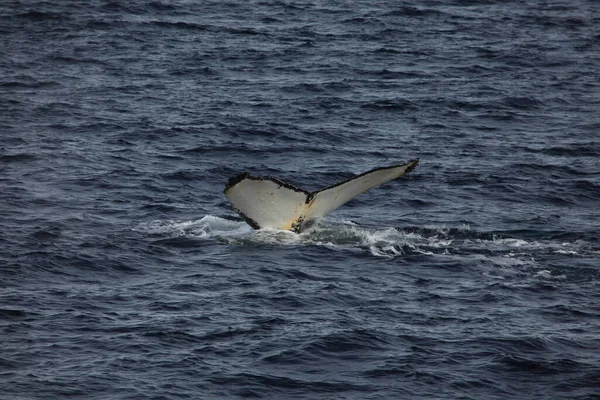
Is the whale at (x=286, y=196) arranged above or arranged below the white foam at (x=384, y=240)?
above

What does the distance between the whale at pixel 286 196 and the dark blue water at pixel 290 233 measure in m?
0.55

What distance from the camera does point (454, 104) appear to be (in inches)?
1119

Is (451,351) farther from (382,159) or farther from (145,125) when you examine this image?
(145,125)

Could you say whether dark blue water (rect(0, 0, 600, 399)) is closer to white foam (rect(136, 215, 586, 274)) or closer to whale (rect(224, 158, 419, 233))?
white foam (rect(136, 215, 586, 274))

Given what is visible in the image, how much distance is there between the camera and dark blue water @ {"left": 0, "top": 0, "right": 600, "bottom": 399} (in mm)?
13281

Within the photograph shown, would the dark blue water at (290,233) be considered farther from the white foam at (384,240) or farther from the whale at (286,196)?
the whale at (286,196)

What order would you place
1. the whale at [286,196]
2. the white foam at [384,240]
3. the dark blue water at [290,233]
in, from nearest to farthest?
the dark blue water at [290,233] < the whale at [286,196] < the white foam at [384,240]

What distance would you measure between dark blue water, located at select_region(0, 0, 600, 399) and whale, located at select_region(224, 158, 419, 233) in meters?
0.55

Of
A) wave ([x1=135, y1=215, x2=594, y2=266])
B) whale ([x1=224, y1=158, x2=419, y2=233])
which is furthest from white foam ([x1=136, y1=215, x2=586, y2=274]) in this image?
whale ([x1=224, y1=158, x2=419, y2=233])

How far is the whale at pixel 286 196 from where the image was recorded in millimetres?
15758

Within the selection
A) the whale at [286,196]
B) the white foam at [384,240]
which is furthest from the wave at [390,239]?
the whale at [286,196]

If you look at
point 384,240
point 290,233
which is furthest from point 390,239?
point 290,233

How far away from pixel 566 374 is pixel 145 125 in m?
14.3

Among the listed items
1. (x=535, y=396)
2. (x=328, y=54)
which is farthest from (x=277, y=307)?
(x=328, y=54)
